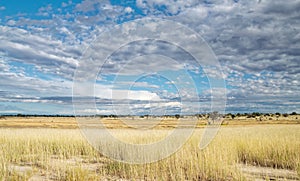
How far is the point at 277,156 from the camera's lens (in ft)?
33.9

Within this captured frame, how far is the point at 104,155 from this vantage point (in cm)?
1112

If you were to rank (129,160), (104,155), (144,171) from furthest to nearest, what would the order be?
(104,155) < (129,160) < (144,171)

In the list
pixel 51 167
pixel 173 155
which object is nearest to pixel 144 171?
pixel 173 155

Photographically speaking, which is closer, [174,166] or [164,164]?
[174,166]

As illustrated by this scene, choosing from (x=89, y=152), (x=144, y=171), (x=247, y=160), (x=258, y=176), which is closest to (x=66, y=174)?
(x=144, y=171)

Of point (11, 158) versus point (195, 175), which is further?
point (11, 158)

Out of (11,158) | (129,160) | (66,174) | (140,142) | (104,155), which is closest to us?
(66,174)

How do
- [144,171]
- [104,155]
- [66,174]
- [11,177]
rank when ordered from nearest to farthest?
[11,177], [66,174], [144,171], [104,155]

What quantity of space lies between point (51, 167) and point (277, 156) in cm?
738

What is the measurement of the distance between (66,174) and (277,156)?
706cm

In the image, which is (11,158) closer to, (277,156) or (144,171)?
(144,171)

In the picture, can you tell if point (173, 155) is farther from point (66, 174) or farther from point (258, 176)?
point (66, 174)

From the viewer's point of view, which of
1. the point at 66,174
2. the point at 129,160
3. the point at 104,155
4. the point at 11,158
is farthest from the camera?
the point at 104,155

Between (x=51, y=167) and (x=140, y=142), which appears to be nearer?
(x=51, y=167)
